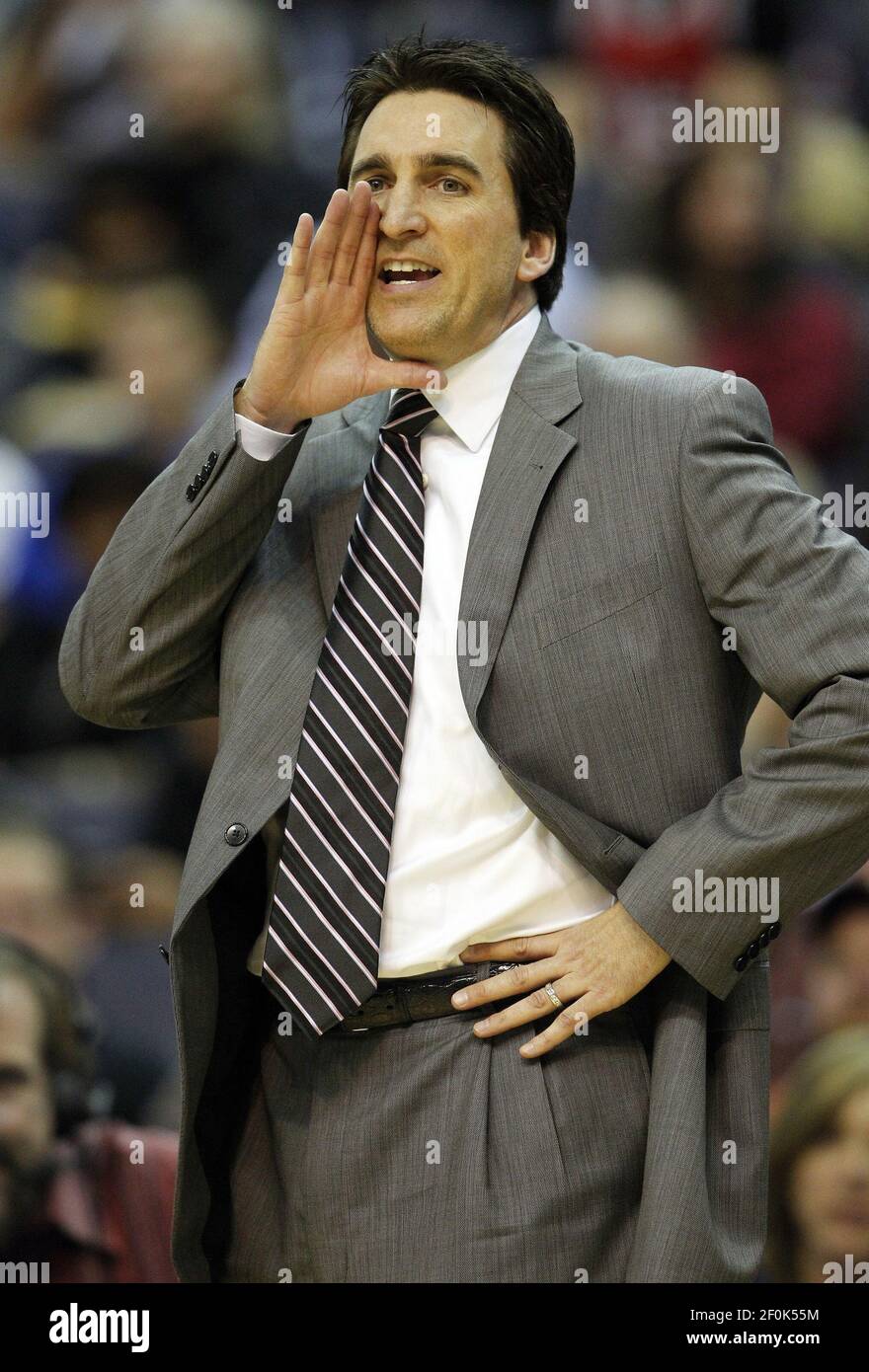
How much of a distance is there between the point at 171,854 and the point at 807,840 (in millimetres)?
1491

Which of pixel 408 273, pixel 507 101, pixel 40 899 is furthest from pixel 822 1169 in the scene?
pixel 507 101

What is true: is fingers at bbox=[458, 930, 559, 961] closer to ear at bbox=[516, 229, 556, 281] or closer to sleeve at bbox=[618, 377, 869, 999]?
sleeve at bbox=[618, 377, 869, 999]

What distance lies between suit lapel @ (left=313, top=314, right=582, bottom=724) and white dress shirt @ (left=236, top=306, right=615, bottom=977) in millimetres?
42

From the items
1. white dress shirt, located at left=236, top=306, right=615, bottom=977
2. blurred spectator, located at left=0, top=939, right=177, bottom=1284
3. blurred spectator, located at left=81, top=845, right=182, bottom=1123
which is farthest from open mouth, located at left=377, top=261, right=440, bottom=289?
blurred spectator, located at left=0, top=939, right=177, bottom=1284

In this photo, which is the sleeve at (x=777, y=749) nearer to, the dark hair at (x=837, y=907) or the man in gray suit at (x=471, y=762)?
the man in gray suit at (x=471, y=762)

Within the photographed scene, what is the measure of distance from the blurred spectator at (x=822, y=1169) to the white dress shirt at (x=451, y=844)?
1.09 m

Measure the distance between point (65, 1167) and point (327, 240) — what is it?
1619 millimetres

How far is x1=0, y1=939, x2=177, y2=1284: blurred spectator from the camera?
2584 mm

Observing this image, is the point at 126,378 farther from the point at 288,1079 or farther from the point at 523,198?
the point at 288,1079

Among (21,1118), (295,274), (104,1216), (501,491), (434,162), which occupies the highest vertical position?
(434,162)

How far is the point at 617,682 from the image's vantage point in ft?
5.58

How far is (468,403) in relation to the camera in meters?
1.87

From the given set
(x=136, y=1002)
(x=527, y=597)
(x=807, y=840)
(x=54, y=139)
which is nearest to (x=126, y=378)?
(x=54, y=139)

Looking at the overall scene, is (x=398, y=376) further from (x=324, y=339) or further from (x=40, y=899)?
(x=40, y=899)
